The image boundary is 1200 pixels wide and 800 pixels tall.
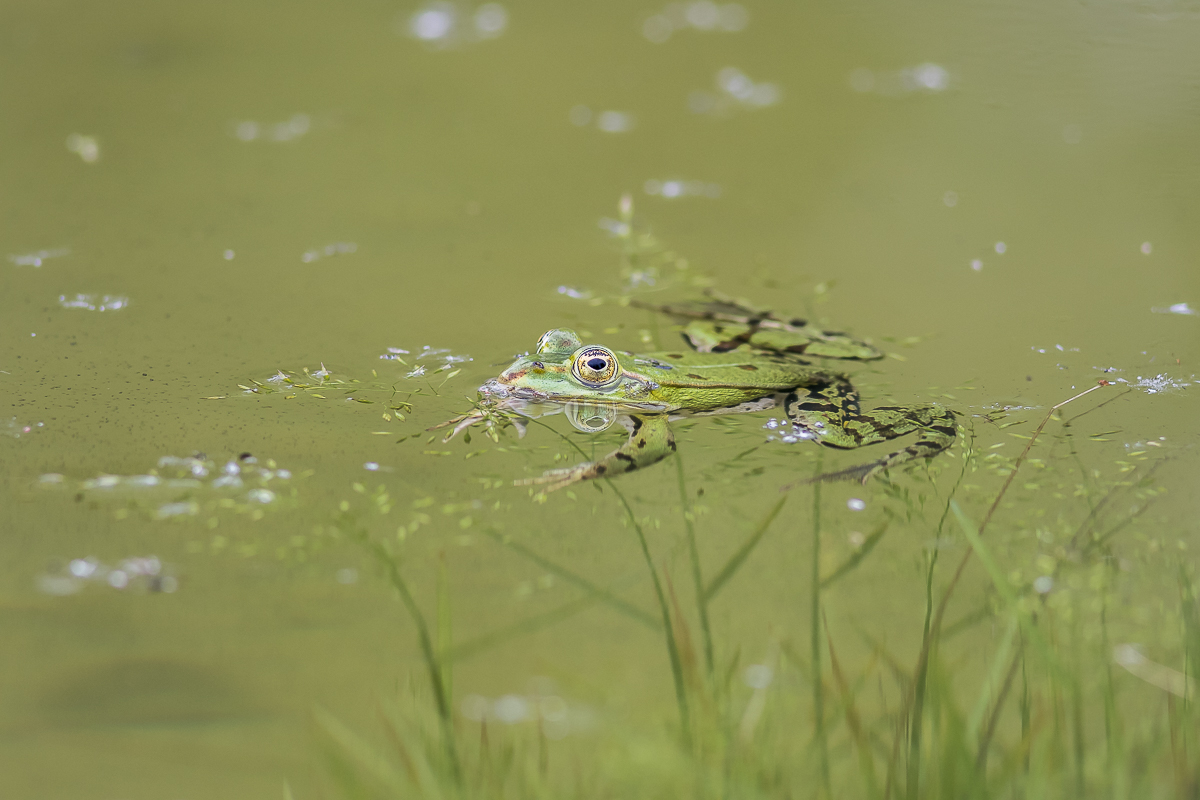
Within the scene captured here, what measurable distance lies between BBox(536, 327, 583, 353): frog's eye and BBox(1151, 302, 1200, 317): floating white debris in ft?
6.59

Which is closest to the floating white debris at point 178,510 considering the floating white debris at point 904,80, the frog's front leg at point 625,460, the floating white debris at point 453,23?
the frog's front leg at point 625,460

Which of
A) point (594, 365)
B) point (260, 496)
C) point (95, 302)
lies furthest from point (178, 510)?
point (95, 302)

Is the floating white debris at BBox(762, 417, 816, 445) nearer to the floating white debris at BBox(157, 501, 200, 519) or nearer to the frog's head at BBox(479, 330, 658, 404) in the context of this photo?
the frog's head at BBox(479, 330, 658, 404)

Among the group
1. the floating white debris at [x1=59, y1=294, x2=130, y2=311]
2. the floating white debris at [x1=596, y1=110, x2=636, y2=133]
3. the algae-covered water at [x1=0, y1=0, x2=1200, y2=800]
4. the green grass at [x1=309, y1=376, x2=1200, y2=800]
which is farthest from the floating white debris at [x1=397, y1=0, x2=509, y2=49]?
the green grass at [x1=309, y1=376, x2=1200, y2=800]

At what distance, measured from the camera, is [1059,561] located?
6.59 feet

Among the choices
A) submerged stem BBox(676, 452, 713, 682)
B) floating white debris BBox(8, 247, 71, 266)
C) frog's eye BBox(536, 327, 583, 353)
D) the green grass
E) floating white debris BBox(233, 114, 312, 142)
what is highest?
floating white debris BBox(233, 114, 312, 142)

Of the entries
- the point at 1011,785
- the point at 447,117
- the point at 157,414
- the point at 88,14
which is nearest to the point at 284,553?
the point at 157,414

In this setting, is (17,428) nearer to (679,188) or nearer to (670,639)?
(670,639)

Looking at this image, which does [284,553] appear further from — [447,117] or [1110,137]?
[1110,137]

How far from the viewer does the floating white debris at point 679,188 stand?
13.0 feet

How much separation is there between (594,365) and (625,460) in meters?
0.35

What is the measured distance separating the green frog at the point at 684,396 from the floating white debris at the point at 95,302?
4.35ft

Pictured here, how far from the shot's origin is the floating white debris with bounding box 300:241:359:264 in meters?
3.33

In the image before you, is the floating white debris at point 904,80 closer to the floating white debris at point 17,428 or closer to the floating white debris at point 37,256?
the floating white debris at point 37,256
